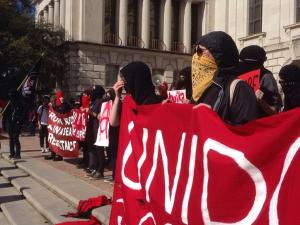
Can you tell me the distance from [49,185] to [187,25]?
37201mm

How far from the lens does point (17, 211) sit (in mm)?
7641

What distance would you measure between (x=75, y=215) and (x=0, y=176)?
5.26 metres

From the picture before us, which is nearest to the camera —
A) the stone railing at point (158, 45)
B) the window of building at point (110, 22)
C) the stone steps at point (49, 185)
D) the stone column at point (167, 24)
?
the stone steps at point (49, 185)

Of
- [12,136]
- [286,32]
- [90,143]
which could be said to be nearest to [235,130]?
[90,143]

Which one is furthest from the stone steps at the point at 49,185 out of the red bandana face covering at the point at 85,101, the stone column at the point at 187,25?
the stone column at the point at 187,25

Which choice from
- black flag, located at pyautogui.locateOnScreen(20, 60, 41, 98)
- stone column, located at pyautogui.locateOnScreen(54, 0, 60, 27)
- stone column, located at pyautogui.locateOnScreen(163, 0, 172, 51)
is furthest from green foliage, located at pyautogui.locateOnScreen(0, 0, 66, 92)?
black flag, located at pyautogui.locateOnScreen(20, 60, 41, 98)

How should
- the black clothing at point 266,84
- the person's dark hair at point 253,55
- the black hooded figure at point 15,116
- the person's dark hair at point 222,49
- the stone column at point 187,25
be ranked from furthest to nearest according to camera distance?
the stone column at point 187,25 < the black hooded figure at point 15,116 < the person's dark hair at point 253,55 < the black clothing at point 266,84 < the person's dark hair at point 222,49

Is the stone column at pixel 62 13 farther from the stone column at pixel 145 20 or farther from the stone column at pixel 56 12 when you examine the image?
the stone column at pixel 145 20

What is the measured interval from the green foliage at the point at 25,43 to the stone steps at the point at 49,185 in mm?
19997

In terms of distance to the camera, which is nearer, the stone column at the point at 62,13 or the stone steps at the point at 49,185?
the stone steps at the point at 49,185

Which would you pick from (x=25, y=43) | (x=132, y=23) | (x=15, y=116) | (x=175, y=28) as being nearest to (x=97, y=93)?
(x=15, y=116)

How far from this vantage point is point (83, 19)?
3734 centimetres

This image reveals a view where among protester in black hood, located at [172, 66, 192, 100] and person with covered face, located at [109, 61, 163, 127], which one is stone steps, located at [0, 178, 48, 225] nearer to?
protester in black hood, located at [172, 66, 192, 100]

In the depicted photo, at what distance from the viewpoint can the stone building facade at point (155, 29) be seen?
26391mm
